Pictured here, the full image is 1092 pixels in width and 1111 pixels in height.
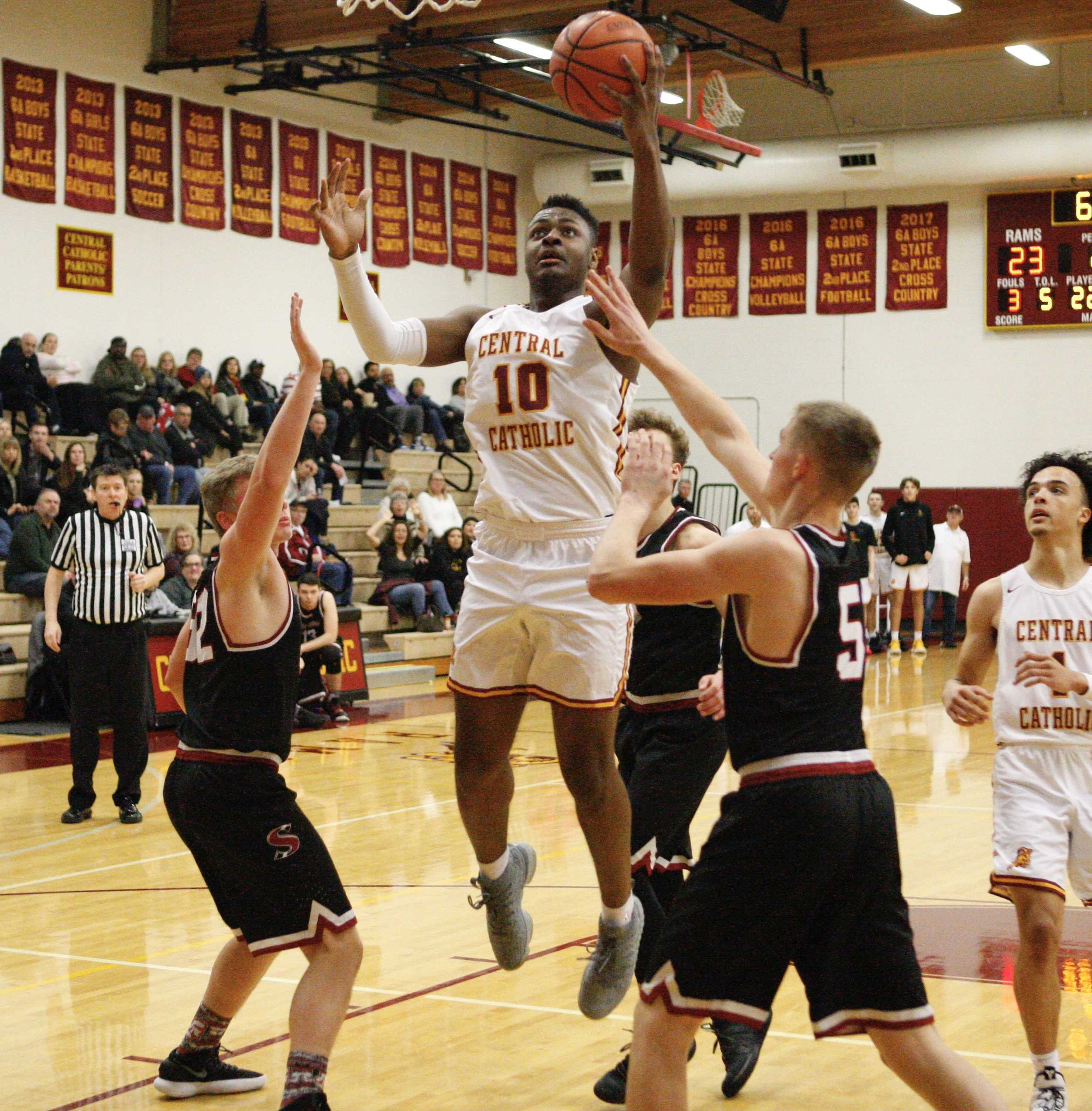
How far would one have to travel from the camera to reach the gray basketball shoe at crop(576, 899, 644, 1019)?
14.0 ft

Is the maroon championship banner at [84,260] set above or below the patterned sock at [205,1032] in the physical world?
above

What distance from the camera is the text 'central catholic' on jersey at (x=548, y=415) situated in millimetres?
4113

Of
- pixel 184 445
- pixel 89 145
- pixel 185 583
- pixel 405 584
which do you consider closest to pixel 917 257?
pixel 405 584

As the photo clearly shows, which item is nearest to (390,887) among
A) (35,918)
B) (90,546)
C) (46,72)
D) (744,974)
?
(35,918)

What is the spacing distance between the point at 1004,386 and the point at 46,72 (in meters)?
13.2

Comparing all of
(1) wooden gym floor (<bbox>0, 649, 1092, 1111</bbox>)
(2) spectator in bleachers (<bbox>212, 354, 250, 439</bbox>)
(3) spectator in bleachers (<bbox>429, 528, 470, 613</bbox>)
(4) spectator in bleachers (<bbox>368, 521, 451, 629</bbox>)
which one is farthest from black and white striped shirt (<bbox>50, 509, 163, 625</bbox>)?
(2) spectator in bleachers (<bbox>212, 354, 250, 439</bbox>)

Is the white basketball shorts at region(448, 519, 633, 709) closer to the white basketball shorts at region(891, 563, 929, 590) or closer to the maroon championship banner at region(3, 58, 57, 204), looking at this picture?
the maroon championship banner at region(3, 58, 57, 204)

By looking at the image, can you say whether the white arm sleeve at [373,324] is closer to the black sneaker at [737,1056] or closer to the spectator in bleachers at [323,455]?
the black sneaker at [737,1056]

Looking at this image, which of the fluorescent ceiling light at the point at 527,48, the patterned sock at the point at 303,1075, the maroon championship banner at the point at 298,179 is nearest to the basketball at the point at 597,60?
the patterned sock at the point at 303,1075

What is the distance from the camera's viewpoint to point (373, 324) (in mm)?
4180

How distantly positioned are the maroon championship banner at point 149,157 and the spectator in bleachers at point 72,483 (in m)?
5.45

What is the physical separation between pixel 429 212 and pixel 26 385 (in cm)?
809

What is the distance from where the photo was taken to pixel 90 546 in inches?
334

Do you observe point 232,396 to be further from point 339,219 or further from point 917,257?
point 339,219
